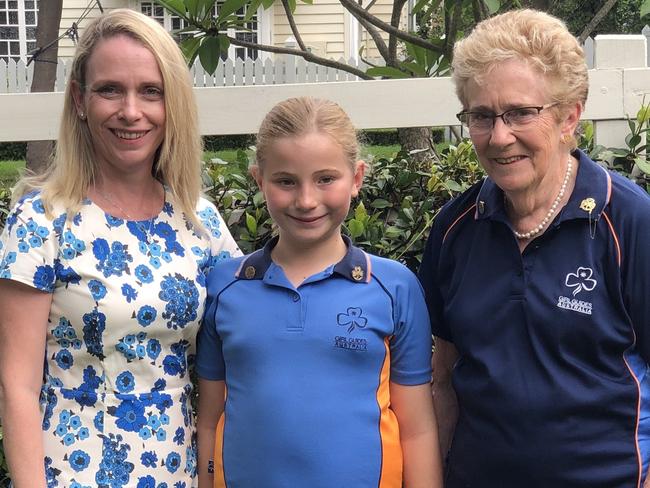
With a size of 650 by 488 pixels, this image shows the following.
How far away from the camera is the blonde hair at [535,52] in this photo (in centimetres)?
205

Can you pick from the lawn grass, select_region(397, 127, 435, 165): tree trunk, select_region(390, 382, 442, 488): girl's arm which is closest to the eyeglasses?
the lawn grass

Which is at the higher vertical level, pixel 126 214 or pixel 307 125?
pixel 307 125

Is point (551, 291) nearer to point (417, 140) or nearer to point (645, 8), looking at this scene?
point (645, 8)

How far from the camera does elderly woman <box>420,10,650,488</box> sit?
6.71 ft

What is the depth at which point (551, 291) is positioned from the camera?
2088mm

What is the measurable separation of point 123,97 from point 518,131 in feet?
3.25

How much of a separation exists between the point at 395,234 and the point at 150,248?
1093mm

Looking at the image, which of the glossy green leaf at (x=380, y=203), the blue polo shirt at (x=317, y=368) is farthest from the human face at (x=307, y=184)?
the glossy green leaf at (x=380, y=203)

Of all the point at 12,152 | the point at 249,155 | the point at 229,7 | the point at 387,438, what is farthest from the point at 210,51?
the point at 12,152

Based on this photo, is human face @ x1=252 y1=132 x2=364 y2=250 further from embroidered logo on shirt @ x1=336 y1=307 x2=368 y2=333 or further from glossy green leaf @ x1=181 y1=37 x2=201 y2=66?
glossy green leaf @ x1=181 y1=37 x2=201 y2=66

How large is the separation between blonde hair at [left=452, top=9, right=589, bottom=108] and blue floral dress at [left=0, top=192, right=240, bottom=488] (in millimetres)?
945

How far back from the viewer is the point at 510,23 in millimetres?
2102

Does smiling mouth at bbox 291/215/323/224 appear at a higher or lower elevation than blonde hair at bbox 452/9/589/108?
lower

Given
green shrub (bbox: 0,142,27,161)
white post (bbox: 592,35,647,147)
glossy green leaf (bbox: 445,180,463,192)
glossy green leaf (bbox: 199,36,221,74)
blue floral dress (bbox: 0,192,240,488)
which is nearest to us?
blue floral dress (bbox: 0,192,240,488)
